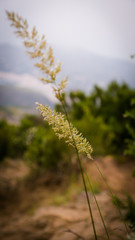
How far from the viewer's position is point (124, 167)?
1259cm

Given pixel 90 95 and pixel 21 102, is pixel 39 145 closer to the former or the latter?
pixel 90 95

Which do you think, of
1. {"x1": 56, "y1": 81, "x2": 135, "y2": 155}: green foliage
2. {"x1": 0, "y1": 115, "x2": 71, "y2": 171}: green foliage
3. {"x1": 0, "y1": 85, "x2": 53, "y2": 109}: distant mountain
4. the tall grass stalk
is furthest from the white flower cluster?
{"x1": 0, "y1": 85, "x2": 53, "y2": 109}: distant mountain

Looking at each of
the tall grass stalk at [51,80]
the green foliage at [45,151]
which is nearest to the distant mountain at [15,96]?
the green foliage at [45,151]

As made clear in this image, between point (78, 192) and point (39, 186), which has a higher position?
point (39, 186)

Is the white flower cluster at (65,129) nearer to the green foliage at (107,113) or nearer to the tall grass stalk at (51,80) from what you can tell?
the tall grass stalk at (51,80)

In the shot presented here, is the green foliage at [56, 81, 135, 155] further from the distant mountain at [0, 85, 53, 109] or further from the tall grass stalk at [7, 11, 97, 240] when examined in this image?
the distant mountain at [0, 85, 53, 109]

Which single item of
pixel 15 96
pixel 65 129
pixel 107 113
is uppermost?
pixel 15 96

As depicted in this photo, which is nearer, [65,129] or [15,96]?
[65,129]

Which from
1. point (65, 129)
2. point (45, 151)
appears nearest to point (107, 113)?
point (45, 151)

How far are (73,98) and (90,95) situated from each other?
7.96 feet

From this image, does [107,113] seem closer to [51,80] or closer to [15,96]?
[51,80]

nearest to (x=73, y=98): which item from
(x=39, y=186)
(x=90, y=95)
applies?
(x=90, y=95)

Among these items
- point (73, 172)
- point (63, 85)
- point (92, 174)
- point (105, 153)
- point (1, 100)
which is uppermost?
point (1, 100)

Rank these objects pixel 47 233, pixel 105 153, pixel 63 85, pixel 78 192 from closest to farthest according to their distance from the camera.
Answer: pixel 63 85 → pixel 47 233 → pixel 78 192 → pixel 105 153
